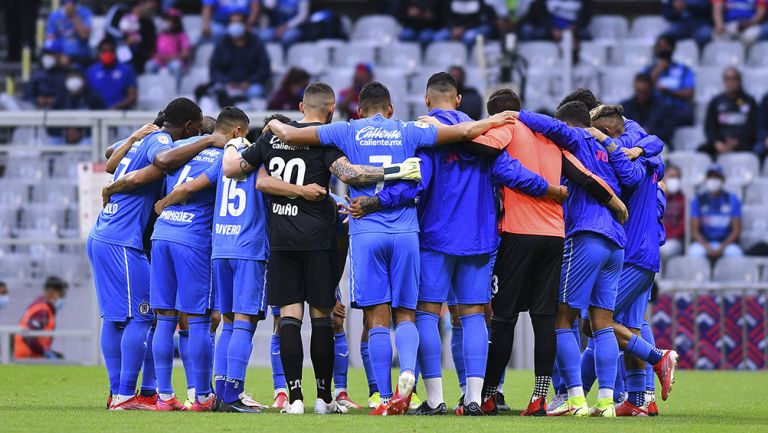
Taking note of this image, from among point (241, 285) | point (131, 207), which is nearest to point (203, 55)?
point (131, 207)

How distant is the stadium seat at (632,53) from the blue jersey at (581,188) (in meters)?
13.0

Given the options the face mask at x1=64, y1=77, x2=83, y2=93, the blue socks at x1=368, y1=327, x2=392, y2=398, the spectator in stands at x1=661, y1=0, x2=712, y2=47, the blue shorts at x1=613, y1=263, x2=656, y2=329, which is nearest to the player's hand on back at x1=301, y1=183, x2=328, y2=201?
the blue socks at x1=368, y1=327, x2=392, y2=398

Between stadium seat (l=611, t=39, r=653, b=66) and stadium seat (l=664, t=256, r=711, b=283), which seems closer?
stadium seat (l=664, t=256, r=711, b=283)

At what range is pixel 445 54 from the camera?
23.1 metres

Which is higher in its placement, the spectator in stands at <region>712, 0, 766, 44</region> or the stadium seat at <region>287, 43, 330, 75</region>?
the spectator in stands at <region>712, 0, 766, 44</region>

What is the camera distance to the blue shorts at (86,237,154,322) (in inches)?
418

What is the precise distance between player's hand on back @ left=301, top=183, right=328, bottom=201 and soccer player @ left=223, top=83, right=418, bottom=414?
0.22 feet

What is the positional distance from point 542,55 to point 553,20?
3.28ft

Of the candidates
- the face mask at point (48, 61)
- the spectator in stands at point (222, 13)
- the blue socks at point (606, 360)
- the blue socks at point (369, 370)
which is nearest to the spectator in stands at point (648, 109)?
the spectator in stands at point (222, 13)

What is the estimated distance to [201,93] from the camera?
71.9 ft

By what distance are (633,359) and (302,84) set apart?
11.4 meters

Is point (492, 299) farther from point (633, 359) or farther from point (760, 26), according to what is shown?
point (760, 26)

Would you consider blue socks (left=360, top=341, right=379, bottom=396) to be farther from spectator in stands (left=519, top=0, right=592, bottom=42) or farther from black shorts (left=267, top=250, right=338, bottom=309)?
spectator in stands (left=519, top=0, right=592, bottom=42)

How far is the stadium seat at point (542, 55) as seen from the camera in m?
22.9
